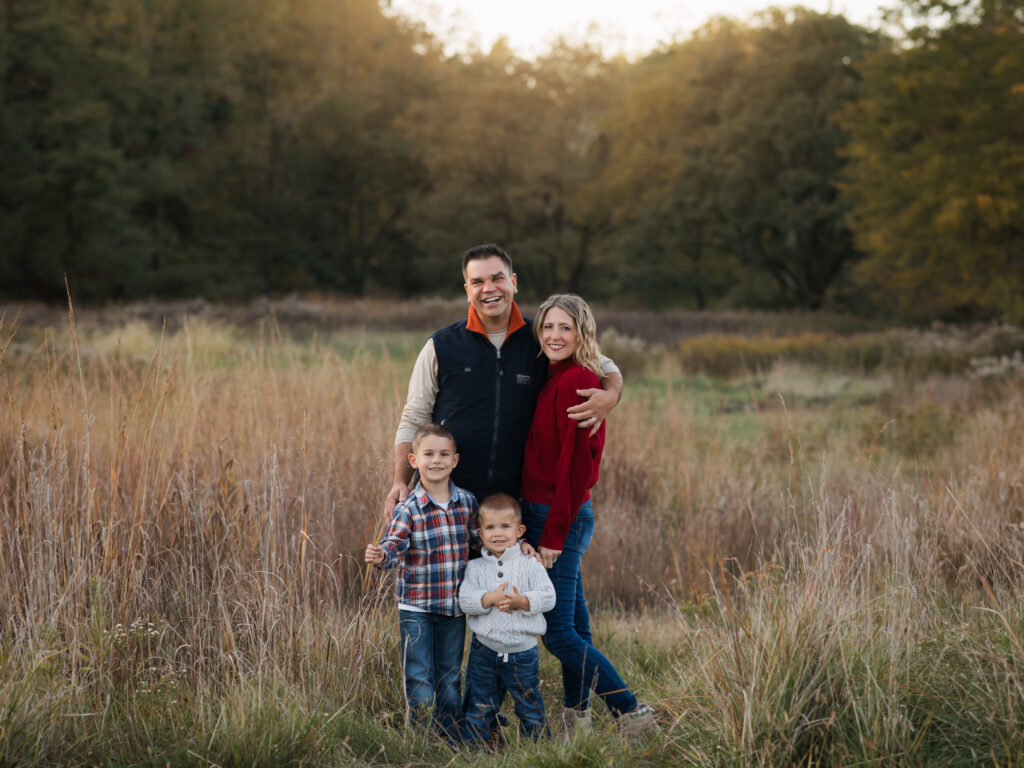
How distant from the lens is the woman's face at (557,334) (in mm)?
3252

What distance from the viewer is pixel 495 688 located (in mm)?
3303

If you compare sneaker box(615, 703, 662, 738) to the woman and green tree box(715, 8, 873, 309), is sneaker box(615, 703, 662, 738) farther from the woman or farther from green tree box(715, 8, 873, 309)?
green tree box(715, 8, 873, 309)

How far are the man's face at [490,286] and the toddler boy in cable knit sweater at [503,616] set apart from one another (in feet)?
2.26

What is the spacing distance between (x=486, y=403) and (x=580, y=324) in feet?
1.51

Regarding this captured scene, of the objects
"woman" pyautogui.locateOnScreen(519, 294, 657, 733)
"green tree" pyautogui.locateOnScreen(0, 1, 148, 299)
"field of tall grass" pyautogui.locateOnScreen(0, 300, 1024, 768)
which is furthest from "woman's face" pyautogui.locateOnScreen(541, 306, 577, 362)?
"green tree" pyautogui.locateOnScreen(0, 1, 148, 299)

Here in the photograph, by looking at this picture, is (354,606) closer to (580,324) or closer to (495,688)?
(495,688)

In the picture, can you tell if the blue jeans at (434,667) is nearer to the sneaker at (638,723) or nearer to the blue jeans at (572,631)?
the blue jeans at (572,631)

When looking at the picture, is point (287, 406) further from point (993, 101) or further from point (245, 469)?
point (993, 101)

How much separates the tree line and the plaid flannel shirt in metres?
17.2

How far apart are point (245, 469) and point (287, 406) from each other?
127 centimetres

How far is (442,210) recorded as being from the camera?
125ft

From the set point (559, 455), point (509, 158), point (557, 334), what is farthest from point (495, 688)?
point (509, 158)

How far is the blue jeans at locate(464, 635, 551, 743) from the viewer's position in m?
3.24

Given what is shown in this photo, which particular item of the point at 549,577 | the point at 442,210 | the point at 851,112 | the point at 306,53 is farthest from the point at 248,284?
the point at 549,577
